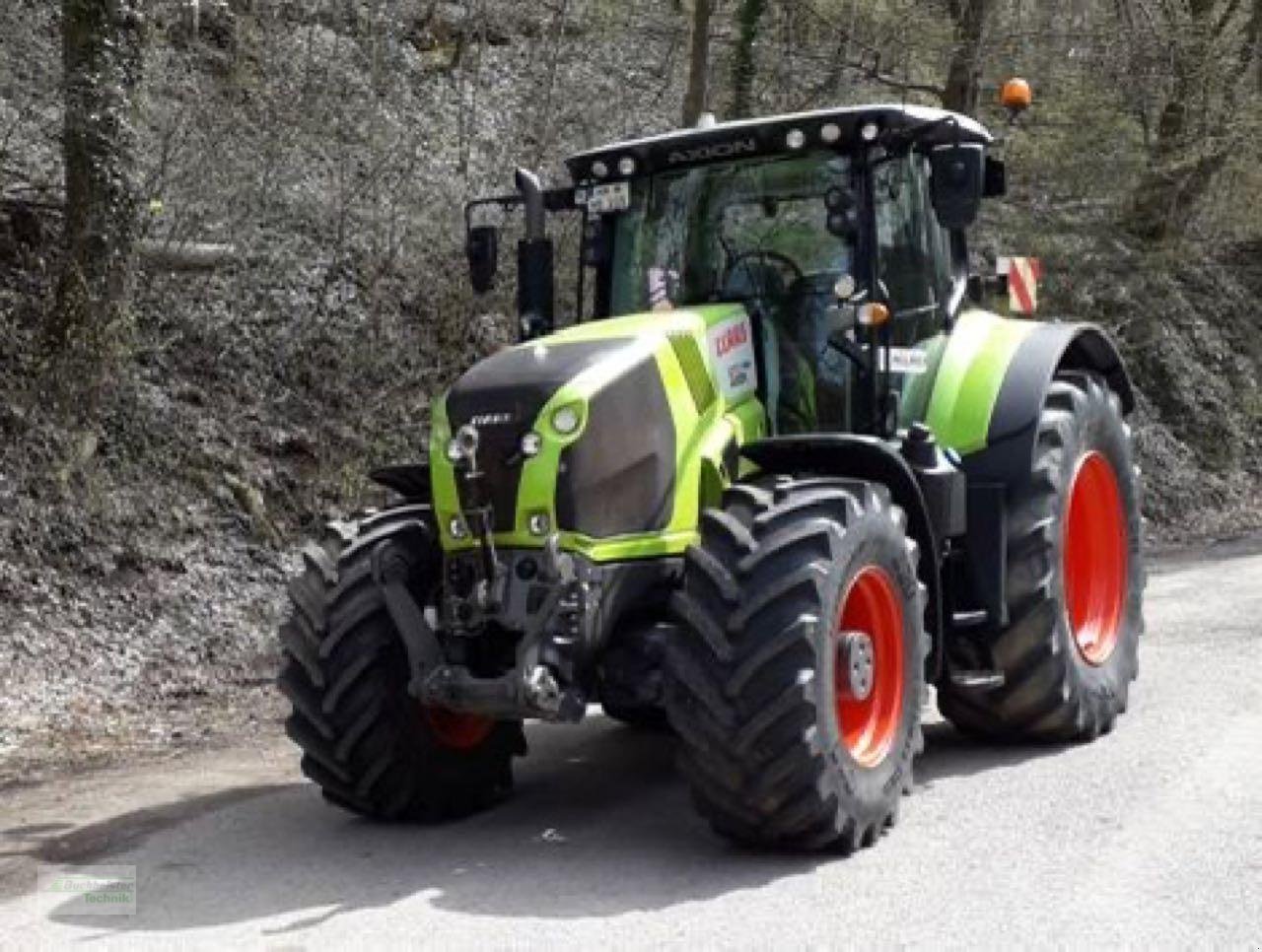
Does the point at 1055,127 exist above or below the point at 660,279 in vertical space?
above

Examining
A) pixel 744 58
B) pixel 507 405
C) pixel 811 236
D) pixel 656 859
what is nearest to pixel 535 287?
pixel 811 236

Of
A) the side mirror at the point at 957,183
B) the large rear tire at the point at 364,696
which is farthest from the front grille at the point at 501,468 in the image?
the side mirror at the point at 957,183

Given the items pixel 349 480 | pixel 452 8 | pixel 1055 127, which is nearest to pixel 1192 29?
pixel 1055 127

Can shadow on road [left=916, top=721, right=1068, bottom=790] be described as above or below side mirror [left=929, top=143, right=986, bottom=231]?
below

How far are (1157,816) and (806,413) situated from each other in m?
2.03

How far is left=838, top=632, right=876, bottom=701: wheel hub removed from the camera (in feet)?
19.6

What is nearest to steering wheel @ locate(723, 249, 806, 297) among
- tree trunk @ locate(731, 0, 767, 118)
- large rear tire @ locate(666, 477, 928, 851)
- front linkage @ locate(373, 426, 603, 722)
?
Result: large rear tire @ locate(666, 477, 928, 851)

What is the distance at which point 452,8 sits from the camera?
15836 millimetres

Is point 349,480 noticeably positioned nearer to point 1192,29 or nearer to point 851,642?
point 851,642

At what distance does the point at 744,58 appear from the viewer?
1510 centimetres

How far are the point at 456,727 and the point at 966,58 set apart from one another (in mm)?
10804

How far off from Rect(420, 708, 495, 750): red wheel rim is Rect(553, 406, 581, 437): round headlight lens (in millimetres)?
1200

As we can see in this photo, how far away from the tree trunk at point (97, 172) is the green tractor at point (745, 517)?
3.57m

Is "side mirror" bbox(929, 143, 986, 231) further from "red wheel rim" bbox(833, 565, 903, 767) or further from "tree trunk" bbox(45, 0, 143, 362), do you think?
"tree trunk" bbox(45, 0, 143, 362)
